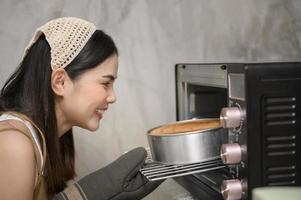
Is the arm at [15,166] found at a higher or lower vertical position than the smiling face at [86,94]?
lower

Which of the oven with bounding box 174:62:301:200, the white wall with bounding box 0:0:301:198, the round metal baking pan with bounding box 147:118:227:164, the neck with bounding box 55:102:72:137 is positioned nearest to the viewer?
the oven with bounding box 174:62:301:200

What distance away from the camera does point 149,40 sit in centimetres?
125

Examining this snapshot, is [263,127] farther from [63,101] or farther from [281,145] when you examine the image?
[63,101]

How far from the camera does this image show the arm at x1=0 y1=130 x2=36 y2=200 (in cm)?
71

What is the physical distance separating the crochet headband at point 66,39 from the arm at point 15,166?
6.8 inches

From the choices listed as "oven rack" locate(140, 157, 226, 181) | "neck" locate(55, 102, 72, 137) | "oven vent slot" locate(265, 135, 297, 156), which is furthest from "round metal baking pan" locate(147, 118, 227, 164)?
"neck" locate(55, 102, 72, 137)

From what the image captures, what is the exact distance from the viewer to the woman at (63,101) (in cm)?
79

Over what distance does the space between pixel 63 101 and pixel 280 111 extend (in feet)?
1.57

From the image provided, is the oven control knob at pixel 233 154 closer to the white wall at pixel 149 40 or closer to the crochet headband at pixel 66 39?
the crochet headband at pixel 66 39

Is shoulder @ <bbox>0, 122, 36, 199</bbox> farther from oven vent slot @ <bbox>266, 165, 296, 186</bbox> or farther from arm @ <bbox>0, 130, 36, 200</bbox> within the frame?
oven vent slot @ <bbox>266, 165, 296, 186</bbox>

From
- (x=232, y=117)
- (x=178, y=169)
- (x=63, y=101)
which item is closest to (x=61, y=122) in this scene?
(x=63, y=101)

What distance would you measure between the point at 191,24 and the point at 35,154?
0.76 metres

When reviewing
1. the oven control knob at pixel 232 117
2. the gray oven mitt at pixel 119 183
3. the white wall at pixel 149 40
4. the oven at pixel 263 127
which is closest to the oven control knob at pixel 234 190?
the oven at pixel 263 127

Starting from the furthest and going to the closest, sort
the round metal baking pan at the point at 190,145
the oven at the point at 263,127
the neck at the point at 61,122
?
1. the neck at the point at 61,122
2. the round metal baking pan at the point at 190,145
3. the oven at the point at 263,127
